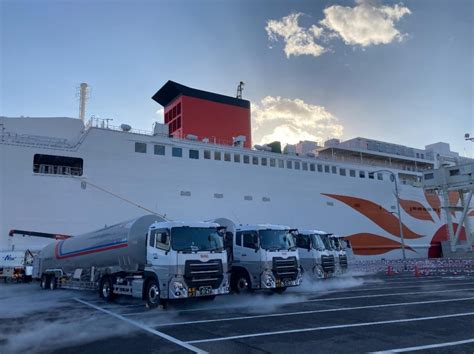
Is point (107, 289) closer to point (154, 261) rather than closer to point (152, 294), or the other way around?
point (152, 294)

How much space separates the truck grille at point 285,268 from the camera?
1358 cm

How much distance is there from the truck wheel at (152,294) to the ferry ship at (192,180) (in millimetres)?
12611

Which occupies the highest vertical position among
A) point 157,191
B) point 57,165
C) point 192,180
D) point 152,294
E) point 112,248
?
point 57,165

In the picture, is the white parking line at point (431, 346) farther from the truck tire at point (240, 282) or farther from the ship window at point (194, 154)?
the ship window at point (194, 154)

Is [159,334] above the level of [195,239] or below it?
below

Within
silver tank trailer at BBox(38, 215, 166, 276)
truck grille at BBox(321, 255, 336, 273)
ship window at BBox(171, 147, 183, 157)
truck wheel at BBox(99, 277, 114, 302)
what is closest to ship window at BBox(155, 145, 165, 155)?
ship window at BBox(171, 147, 183, 157)

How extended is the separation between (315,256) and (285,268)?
436 cm

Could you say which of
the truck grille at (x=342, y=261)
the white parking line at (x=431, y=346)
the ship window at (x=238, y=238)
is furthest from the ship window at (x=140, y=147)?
the white parking line at (x=431, y=346)

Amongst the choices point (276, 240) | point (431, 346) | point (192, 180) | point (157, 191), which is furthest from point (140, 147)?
point (431, 346)

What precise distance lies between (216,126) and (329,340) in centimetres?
2510

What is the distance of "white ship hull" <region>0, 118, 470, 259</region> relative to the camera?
2127 cm

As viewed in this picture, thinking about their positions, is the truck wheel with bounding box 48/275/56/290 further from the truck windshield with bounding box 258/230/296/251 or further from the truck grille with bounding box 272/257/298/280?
the truck grille with bounding box 272/257/298/280

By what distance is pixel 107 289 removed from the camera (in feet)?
45.6

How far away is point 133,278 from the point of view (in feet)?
40.7
